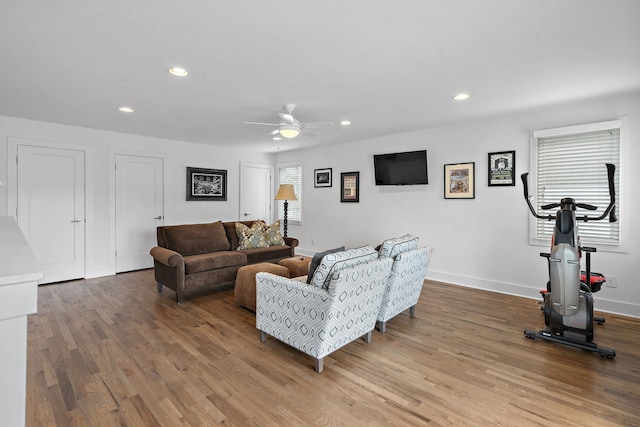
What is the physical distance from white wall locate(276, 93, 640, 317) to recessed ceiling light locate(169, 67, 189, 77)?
355 centimetres

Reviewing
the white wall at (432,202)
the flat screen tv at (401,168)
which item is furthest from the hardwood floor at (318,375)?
the flat screen tv at (401,168)

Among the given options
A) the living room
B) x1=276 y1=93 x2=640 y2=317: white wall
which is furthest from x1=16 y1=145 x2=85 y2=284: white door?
x1=276 y1=93 x2=640 y2=317: white wall

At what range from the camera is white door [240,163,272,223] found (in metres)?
6.98

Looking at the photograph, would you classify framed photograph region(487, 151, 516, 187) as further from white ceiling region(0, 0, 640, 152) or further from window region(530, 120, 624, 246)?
white ceiling region(0, 0, 640, 152)

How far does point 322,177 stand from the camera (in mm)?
6547

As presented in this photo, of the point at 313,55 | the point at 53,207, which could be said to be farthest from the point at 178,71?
the point at 53,207

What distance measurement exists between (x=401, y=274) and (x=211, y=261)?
8.08 ft

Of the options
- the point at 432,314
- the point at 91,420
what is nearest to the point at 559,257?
the point at 432,314

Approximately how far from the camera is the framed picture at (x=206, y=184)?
6134 mm

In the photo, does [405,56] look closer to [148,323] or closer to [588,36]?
[588,36]

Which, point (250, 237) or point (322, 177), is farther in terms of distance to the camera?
point (322, 177)

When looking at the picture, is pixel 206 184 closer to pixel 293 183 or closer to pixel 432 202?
pixel 293 183

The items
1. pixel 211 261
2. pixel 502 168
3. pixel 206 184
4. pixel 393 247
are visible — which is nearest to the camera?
pixel 393 247

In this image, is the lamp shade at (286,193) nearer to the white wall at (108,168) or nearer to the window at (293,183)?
the window at (293,183)
